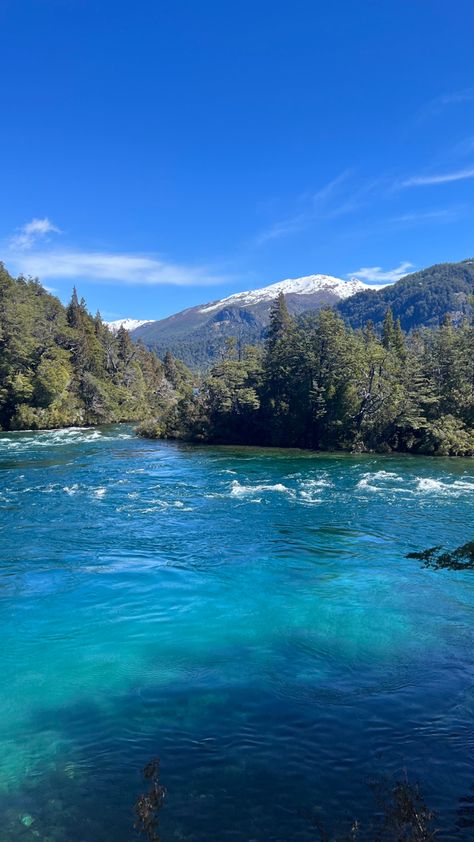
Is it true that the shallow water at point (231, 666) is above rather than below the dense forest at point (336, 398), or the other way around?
below

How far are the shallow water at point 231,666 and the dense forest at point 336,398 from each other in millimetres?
19458

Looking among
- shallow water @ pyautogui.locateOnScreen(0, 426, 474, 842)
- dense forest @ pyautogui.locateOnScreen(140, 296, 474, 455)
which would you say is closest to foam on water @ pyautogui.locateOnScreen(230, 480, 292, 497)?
shallow water @ pyautogui.locateOnScreen(0, 426, 474, 842)

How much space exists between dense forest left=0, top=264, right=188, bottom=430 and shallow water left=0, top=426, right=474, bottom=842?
1667 inches

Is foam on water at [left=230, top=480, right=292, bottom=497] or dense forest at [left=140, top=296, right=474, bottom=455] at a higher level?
dense forest at [left=140, top=296, right=474, bottom=455]

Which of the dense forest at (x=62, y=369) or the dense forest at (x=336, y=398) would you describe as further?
the dense forest at (x=62, y=369)

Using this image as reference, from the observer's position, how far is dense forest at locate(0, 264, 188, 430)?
66062 mm

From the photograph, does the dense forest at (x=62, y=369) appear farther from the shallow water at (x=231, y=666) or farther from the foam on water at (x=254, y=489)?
the shallow water at (x=231, y=666)

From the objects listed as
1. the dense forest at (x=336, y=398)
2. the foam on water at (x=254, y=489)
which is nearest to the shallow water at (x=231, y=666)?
the foam on water at (x=254, y=489)

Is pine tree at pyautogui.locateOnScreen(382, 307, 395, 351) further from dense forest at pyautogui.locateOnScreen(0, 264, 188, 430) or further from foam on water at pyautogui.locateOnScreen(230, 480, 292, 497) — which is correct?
foam on water at pyautogui.locateOnScreen(230, 480, 292, 497)

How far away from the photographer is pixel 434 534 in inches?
854

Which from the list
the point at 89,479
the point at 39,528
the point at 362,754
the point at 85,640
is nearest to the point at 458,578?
the point at 362,754

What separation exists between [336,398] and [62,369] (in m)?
38.5

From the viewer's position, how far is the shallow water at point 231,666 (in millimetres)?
8102

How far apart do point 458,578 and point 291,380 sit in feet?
120
